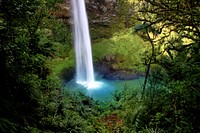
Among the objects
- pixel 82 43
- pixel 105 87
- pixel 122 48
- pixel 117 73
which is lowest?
pixel 105 87

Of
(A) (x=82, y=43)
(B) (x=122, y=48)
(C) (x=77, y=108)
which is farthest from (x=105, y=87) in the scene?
(C) (x=77, y=108)

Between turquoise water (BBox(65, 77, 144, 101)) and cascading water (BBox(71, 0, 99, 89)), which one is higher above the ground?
cascading water (BBox(71, 0, 99, 89))

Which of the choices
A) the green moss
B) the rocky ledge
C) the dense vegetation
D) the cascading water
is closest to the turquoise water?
the rocky ledge

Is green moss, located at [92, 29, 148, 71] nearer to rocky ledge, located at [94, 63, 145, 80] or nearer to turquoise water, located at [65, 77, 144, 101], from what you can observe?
rocky ledge, located at [94, 63, 145, 80]

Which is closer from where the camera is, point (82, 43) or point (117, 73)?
point (117, 73)

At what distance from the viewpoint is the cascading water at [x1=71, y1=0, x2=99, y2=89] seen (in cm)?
1758

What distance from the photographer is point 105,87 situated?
15.4 metres

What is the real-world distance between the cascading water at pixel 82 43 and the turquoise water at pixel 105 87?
992 mm

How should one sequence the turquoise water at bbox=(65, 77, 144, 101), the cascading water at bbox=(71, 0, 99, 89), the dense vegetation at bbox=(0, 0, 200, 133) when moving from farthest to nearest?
the cascading water at bbox=(71, 0, 99, 89), the turquoise water at bbox=(65, 77, 144, 101), the dense vegetation at bbox=(0, 0, 200, 133)

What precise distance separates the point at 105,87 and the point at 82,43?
4553mm

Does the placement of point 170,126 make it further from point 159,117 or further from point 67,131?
point 67,131

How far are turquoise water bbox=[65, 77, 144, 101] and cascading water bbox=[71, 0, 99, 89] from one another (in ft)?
3.25

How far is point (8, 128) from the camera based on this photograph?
2988 millimetres

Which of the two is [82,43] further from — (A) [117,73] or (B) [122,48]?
(A) [117,73]
